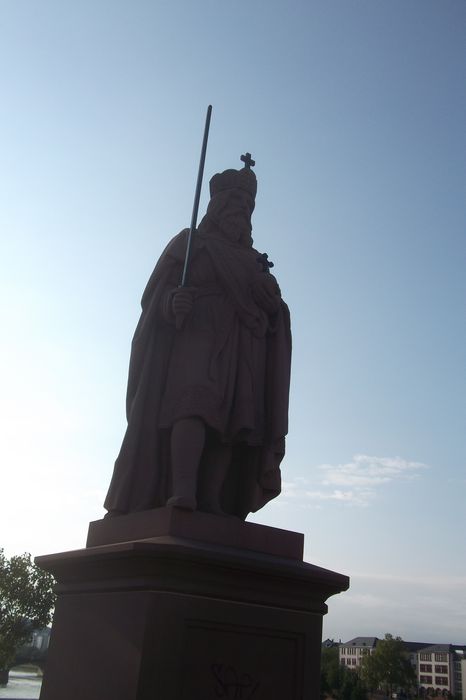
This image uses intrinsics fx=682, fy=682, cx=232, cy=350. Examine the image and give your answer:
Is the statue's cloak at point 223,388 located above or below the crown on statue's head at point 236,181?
below

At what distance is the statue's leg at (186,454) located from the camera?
5368 millimetres

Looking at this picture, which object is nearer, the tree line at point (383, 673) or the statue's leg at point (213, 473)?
the statue's leg at point (213, 473)

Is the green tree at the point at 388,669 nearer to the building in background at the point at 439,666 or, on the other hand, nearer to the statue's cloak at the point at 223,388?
the building in background at the point at 439,666

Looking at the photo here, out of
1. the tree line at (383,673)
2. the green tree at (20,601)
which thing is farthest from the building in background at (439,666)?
the green tree at (20,601)

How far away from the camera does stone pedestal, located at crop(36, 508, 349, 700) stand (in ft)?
14.8

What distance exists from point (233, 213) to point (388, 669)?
322 ft

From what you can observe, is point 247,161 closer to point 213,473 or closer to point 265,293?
point 265,293

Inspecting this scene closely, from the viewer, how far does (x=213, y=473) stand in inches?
229

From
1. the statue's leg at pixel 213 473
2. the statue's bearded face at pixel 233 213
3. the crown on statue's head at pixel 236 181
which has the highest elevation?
the crown on statue's head at pixel 236 181

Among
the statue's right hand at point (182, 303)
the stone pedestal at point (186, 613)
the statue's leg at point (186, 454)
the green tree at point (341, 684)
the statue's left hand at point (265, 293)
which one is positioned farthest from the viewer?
the green tree at point (341, 684)

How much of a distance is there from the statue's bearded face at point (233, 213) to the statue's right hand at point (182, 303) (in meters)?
1.17

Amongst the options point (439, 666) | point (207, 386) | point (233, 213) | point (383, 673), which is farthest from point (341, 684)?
point (207, 386)

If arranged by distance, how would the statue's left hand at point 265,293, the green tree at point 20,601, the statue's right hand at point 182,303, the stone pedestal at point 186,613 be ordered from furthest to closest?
the green tree at point 20,601 < the statue's left hand at point 265,293 < the statue's right hand at point 182,303 < the stone pedestal at point 186,613

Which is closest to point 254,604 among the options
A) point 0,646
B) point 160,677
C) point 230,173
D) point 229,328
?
point 160,677
